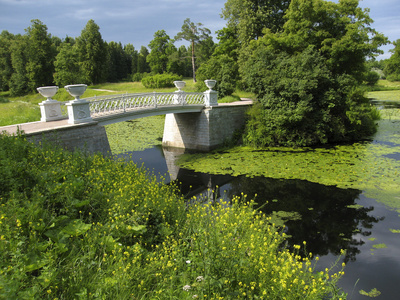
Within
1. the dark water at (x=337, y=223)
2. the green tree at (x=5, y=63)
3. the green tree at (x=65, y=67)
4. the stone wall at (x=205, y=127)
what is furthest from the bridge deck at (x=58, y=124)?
the green tree at (x=5, y=63)

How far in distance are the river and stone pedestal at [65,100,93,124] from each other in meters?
3.59

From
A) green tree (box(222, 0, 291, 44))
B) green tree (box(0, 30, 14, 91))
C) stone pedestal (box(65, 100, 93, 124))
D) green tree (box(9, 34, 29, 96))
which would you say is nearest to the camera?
stone pedestal (box(65, 100, 93, 124))

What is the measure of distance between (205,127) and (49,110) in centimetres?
836

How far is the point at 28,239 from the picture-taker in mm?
3969

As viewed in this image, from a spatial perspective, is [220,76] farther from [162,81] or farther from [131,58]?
[131,58]

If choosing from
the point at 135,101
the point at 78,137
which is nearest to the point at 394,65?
the point at 135,101

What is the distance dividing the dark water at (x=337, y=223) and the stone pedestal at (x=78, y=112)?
14.0ft

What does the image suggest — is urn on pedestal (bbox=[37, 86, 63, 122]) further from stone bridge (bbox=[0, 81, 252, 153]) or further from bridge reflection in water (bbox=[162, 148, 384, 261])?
bridge reflection in water (bbox=[162, 148, 384, 261])

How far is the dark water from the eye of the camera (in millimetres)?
5875

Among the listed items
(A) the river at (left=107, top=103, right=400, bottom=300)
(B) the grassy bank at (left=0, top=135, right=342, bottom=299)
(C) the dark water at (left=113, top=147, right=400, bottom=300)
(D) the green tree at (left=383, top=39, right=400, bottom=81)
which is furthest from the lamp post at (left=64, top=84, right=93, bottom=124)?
(D) the green tree at (left=383, top=39, right=400, bottom=81)

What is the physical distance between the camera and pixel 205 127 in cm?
1719

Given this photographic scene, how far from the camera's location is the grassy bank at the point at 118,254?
3336 millimetres

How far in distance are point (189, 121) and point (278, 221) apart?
11011 mm

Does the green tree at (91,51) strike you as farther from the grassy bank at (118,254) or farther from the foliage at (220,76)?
the grassy bank at (118,254)
